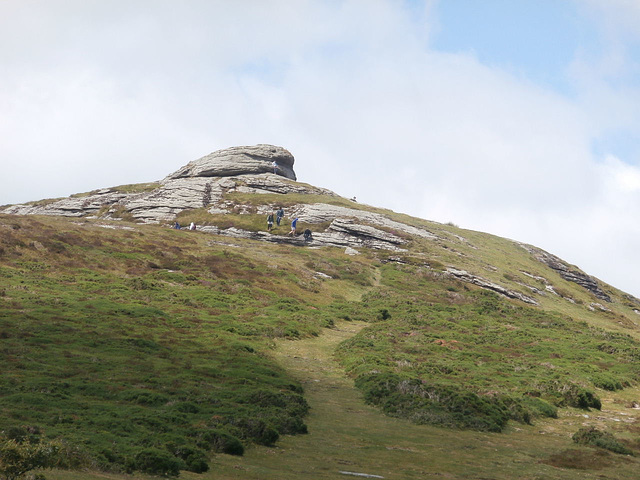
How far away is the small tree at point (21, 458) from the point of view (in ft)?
36.0

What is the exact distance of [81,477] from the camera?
12086 millimetres

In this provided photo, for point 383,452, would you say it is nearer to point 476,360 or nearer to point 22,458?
point 22,458

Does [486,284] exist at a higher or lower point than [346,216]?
lower

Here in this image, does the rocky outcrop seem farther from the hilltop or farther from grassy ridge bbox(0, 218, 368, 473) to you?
grassy ridge bbox(0, 218, 368, 473)

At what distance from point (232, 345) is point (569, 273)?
93758mm

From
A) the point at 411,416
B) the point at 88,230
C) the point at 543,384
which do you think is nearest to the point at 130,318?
the point at 411,416

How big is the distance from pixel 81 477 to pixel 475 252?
314ft

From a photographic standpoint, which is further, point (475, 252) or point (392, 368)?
point (475, 252)

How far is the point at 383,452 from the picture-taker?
1969 centimetres

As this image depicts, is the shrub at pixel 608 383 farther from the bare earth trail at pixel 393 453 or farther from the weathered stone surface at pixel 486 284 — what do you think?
the weathered stone surface at pixel 486 284

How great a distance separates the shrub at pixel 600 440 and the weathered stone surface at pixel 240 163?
111 metres

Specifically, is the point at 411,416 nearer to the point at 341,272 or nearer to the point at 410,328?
the point at 410,328

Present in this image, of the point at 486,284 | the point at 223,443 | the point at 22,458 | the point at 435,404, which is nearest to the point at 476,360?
the point at 435,404

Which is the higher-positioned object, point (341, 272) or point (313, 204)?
point (313, 204)
